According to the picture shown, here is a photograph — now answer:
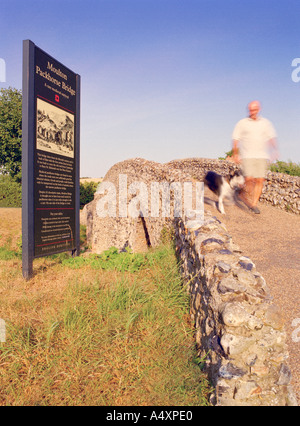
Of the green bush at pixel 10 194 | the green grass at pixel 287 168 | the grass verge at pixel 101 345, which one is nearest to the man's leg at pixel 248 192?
the grass verge at pixel 101 345

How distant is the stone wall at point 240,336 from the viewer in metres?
2.71

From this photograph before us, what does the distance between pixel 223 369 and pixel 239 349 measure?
22 centimetres

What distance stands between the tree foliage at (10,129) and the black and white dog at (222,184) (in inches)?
733

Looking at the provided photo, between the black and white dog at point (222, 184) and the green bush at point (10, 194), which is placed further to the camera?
the green bush at point (10, 194)

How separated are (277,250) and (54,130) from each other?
4701 mm

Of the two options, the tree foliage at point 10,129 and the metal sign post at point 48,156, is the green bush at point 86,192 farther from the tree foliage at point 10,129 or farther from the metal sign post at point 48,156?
the metal sign post at point 48,156

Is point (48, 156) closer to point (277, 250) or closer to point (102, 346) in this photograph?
point (102, 346)

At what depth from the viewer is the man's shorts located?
22.6ft

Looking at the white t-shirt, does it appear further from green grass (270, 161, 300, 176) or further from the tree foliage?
the tree foliage

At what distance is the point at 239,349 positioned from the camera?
282cm

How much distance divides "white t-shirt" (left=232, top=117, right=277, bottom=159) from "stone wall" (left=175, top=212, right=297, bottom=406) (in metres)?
3.76

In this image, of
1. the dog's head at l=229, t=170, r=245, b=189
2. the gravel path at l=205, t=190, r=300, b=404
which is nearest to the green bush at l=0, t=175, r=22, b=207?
the gravel path at l=205, t=190, r=300, b=404

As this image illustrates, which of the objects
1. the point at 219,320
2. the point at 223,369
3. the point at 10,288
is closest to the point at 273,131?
the point at 219,320

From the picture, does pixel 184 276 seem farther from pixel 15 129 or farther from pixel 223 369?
pixel 15 129
